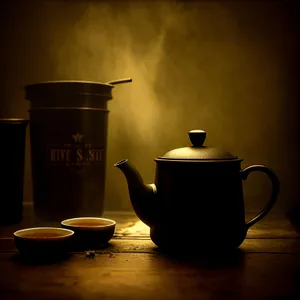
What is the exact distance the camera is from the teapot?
99 centimetres

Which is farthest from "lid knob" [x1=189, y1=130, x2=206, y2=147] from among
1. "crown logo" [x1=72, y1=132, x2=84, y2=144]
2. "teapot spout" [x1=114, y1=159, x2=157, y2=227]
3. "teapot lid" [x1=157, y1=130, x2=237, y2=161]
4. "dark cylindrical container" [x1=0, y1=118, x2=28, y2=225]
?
"dark cylindrical container" [x1=0, y1=118, x2=28, y2=225]

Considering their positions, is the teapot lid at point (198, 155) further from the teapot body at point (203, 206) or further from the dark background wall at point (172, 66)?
the dark background wall at point (172, 66)

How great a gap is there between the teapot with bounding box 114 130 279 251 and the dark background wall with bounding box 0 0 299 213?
68 cm

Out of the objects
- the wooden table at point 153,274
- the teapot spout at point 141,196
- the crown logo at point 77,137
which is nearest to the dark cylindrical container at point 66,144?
the crown logo at point 77,137

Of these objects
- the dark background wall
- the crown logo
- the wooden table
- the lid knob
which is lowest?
the wooden table

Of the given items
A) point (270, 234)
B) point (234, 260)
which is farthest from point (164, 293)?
point (270, 234)

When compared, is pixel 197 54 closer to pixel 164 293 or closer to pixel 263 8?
pixel 263 8

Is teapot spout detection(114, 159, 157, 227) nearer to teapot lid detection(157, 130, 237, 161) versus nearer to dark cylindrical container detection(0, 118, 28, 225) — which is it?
teapot lid detection(157, 130, 237, 161)

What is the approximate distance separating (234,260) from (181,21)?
967mm

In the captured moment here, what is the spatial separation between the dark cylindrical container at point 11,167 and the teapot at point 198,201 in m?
0.49

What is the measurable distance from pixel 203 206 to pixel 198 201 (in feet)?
0.05

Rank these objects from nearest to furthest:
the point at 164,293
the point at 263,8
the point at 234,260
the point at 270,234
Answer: the point at 164,293, the point at 234,260, the point at 270,234, the point at 263,8

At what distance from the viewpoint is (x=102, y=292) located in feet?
2.59

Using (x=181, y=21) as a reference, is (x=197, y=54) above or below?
below
